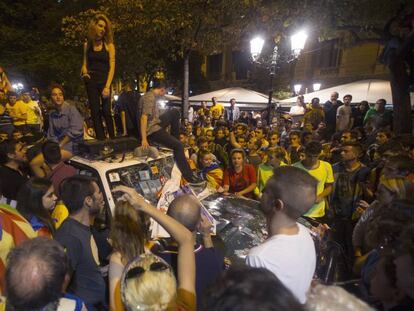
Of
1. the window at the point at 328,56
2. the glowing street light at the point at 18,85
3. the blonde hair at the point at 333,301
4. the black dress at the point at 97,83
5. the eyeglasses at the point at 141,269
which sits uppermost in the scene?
the window at the point at 328,56

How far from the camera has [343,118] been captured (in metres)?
10.8

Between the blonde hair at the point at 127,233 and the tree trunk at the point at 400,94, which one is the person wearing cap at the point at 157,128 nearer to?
the blonde hair at the point at 127,233

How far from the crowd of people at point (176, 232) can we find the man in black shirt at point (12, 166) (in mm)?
18

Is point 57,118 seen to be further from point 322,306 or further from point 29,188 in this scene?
point 322,306

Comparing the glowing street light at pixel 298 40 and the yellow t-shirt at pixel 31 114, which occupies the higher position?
the glowing street light at pixel 298 40

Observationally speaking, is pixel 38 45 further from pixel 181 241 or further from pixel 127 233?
pixel 181 241

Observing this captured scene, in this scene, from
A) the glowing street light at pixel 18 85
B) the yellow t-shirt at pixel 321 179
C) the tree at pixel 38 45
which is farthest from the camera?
the glowing street light at pixel 18 85

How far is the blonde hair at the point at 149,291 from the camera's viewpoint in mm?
1470

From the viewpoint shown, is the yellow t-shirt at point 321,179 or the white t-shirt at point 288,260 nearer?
the white t-shirt at point 288,260

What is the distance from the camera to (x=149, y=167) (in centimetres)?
413

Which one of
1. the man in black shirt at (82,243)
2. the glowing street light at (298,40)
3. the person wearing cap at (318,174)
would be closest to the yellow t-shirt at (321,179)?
the person wearing cap at (318,174)

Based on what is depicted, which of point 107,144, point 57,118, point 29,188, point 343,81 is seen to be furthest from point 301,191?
point 343,81

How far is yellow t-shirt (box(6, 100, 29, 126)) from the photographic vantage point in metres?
10.4

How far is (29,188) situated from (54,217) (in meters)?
0.43
